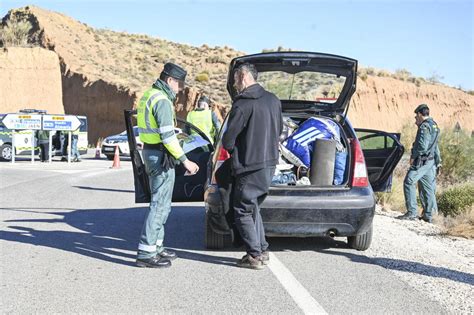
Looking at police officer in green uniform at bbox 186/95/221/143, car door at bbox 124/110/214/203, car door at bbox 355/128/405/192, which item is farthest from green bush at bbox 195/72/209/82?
car door at bbox 124/110/214/203

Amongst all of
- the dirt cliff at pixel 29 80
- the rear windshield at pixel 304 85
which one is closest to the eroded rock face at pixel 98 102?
the dirt cliff at pixel 29 80

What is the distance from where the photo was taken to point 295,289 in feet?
18.8

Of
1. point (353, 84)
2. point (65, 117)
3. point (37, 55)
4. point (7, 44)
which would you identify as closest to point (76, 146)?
point (65, 117)

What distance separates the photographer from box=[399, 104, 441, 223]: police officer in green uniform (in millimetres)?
10789

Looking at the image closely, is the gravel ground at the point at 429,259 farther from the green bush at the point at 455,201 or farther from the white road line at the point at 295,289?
the green bush at the point at 455,201

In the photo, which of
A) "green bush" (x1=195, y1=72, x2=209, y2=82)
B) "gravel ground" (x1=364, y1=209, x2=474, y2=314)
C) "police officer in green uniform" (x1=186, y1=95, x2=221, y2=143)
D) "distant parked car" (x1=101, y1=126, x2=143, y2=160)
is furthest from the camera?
"green bush" (x1=195, y1=72, x2=209, y2=82)

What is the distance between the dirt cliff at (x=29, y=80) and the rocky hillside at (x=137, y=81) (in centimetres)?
176

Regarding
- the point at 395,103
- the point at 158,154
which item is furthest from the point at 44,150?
the point at 395,103

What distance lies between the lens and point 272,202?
6758 millimetres

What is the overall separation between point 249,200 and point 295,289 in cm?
106

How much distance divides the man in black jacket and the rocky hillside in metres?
36.2

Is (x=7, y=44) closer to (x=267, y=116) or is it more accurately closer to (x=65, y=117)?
(x=65, y=117)

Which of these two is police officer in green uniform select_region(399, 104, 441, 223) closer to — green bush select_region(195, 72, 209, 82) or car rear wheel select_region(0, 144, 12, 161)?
car rear wheel select_region(0, 144, 12, 161)

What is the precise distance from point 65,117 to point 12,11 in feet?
136
